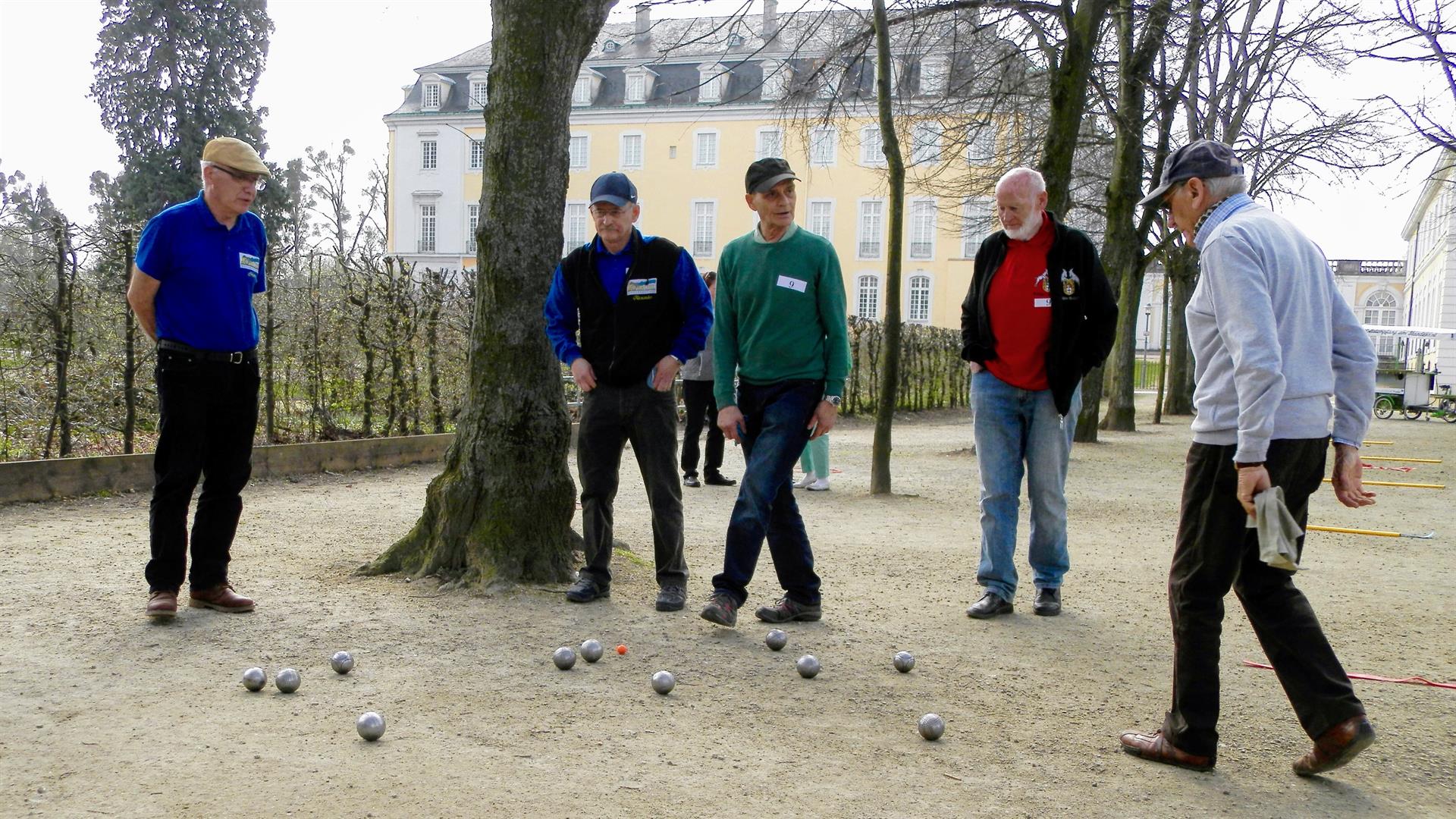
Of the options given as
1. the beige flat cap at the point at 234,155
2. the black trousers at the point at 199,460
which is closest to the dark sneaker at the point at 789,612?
the black trousers at the point at 199,460

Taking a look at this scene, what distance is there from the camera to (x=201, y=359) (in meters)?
5.59

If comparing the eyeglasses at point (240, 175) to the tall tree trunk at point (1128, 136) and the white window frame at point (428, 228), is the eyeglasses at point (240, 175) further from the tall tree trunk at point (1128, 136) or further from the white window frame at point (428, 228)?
the white window frame at point (428, 228)

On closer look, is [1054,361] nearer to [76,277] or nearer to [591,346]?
[591,346]

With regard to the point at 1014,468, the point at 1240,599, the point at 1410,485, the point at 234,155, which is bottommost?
the point at 1410,485

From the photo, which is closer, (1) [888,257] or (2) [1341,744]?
(2) [1341,744]

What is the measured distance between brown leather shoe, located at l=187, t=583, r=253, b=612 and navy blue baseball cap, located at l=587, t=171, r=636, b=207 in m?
2.43

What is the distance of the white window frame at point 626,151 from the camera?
56250mm

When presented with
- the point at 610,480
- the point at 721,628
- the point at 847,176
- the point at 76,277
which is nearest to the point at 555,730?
the point at 721,628

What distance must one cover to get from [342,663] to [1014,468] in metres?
3.24

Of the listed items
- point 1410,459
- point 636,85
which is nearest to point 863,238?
point 636,85

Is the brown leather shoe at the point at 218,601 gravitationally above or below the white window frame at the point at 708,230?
below

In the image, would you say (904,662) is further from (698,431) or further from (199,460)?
(698,431)

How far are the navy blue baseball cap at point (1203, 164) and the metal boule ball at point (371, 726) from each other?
2904 mm

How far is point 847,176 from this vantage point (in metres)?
54.8
